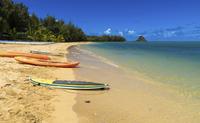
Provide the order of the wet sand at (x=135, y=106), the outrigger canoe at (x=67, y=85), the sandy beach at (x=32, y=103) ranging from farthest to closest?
the outrigger canoe at (x=67, y=85) < the wet sand at (x=135, y=106) < the sandy beach at (x=32, y=103)

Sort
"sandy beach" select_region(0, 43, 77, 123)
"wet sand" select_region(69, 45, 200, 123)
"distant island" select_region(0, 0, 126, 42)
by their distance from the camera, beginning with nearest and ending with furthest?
1. "sandy beach" select_region(0, 43, 77, 123)
2. "wet sand" select_region(69, 45, 200, 123)
3. "distant island" select_region(0, 0, 126, 42)

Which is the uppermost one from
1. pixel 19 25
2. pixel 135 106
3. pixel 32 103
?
pixel 19 25

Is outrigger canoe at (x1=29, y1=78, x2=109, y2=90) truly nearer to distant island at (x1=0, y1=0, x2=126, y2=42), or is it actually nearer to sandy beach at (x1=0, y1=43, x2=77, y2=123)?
sandy beach at (x1=0, y1=43, x2=77, y2=123)

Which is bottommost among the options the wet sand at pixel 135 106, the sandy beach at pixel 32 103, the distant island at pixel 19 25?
the wet sand at pixel 135 106

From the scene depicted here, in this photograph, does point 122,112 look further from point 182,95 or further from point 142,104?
point 182,95

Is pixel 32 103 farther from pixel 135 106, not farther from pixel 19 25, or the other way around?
pixel 19 25

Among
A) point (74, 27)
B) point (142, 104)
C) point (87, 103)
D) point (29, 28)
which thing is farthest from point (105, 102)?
point (74, 27)

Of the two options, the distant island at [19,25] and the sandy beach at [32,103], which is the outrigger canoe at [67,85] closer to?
the sandy beach at [32,103]

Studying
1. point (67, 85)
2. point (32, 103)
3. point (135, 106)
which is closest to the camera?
point (32, 103)

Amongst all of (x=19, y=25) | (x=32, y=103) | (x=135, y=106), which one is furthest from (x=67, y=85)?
(x=19, y=25)

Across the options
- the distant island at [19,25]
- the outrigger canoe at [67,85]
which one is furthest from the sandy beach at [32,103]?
the distant island at [19,25]

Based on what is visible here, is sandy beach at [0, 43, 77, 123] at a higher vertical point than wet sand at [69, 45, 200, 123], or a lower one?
higher

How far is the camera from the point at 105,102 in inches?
289

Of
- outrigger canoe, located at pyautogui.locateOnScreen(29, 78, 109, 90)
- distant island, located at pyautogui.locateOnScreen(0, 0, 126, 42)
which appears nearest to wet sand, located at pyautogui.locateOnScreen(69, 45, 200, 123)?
outrigger canoe, located at pyautogui.locateOnScreen(29, 78, 109, 90)
